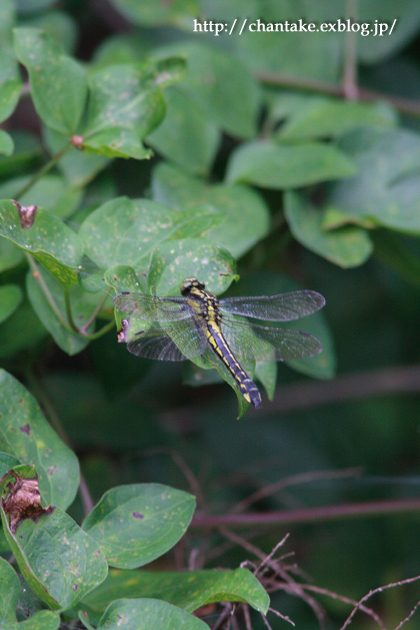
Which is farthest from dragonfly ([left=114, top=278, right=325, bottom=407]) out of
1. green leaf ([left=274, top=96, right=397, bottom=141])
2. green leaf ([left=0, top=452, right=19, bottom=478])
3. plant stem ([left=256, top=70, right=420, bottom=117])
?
plant stem ([left=256, top=70, right=420, bottom=117])

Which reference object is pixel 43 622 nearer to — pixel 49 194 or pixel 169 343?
pixel 169 343

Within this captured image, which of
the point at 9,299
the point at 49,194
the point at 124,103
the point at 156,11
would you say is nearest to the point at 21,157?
the point at 49,194

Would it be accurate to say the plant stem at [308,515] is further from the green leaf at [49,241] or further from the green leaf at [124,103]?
the green leaf at [124,103]

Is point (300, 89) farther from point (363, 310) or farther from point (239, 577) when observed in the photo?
point (239, 577)

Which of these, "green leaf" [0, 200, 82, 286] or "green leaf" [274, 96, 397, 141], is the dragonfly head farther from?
"green leaf" [274, 96, 397, 141]

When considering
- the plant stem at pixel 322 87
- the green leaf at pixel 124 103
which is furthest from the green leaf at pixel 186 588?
the plant stem at pixel 322 87

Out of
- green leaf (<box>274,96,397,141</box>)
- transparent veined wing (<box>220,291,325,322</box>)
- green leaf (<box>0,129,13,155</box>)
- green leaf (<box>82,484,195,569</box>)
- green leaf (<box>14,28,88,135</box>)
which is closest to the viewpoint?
green leaf (<box>82,484,195,569</box>)
